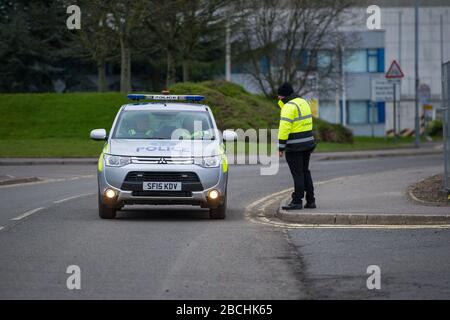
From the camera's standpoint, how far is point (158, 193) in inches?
589

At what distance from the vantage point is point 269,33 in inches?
2068

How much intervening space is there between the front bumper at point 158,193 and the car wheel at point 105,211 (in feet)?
0.55

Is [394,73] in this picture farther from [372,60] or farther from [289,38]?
[372,60]

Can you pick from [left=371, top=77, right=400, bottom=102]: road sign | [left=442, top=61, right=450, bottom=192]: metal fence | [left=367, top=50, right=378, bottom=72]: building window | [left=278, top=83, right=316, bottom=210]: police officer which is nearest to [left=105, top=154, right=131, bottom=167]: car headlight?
[left=278, top=83, right=316, bottom=210]: police officer

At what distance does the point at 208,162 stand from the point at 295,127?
5.59 feet

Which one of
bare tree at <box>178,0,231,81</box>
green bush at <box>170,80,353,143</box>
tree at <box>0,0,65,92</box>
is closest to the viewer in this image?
green bush at <box>170,80,353,143</box>

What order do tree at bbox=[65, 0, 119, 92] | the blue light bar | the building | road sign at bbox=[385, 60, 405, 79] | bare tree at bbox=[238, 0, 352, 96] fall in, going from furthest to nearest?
the building < bare tree at bbox=[238, 0, 352, 96] < tree at bbox=[65, 0, 119, 92] < road sign at bbox=[385, 60, 405, 79] < the blue light bar

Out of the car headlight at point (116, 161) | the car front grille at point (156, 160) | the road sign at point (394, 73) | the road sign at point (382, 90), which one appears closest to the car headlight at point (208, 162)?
the car front grille at point (156, 160)

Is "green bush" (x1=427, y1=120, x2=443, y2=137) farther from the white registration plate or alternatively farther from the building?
the white registration plate

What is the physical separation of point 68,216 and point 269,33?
3753 cm

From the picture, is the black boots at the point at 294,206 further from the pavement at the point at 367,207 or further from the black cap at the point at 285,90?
the black cap at the point at 285,90

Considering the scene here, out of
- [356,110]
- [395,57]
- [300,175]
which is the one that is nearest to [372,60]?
[395,57]

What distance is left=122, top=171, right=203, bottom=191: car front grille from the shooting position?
49.2 ft

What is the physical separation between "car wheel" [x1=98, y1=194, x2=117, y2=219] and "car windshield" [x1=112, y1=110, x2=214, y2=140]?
47.4 inches
